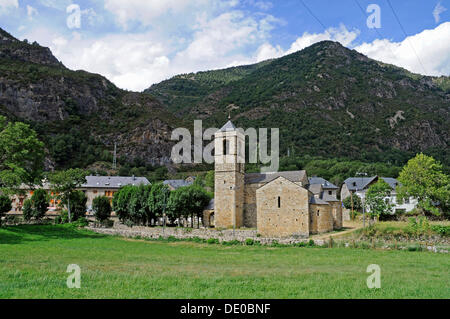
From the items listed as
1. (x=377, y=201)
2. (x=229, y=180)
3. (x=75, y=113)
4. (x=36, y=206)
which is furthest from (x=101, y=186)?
(x=75, y=113)

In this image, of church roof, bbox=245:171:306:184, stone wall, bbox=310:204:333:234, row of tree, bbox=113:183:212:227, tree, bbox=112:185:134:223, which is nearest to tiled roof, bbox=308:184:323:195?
church roof, bbox=245:171:306:184

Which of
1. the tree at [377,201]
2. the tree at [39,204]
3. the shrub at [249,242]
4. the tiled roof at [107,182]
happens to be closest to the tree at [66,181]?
the tree at [39,204]

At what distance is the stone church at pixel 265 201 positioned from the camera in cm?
4134

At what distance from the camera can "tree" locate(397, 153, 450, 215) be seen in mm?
45031

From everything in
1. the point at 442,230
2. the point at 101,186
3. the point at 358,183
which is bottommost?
the point at 442,230

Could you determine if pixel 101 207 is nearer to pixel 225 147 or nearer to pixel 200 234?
pixel 225 147

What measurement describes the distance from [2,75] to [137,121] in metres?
52.9

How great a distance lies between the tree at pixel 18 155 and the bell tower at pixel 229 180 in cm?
2258

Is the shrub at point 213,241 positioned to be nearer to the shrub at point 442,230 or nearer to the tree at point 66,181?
the shrub at point 442,230

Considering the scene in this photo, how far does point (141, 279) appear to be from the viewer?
1228 centimetres

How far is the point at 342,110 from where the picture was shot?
519 ft

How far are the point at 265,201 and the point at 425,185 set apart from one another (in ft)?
73.8
